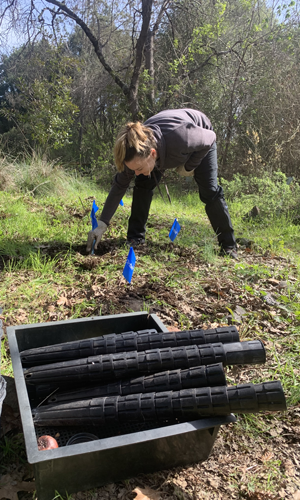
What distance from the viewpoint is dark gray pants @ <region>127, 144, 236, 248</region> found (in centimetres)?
394

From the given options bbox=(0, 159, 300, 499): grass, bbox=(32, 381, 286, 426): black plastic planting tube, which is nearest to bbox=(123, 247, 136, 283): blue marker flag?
bbox=(0, 159, 300, 499): grass

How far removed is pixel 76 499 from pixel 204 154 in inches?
123

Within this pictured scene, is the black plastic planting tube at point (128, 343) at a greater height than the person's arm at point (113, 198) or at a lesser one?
lesser

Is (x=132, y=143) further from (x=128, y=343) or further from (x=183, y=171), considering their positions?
(x=128, y=343)

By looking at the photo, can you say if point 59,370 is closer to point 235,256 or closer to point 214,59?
point 235,256

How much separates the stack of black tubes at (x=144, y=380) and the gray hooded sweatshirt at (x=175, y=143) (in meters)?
1.94

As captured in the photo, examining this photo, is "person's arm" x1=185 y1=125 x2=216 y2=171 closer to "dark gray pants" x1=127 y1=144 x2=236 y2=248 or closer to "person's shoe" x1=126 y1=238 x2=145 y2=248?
"dark gray pants" x1=127 y1=144 x2=236 y2=248

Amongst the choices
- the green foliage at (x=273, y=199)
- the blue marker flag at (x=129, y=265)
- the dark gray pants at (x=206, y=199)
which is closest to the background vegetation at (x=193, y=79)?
the green foliage at (x=273, y=199)

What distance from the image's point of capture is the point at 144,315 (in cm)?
231

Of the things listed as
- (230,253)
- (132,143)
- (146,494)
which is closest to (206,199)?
(230,253)

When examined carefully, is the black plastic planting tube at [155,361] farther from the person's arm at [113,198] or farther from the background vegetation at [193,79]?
the background vegetation at [193,79]

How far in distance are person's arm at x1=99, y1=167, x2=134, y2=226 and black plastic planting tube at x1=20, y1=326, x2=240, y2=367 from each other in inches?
78.6

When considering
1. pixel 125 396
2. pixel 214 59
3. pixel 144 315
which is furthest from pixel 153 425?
pixel 214 59

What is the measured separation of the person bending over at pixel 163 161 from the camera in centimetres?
303
